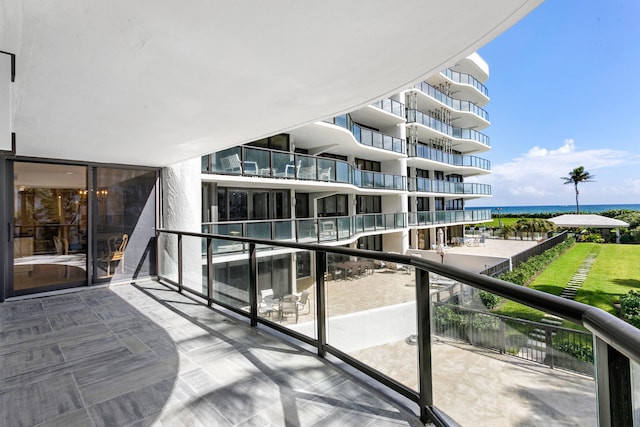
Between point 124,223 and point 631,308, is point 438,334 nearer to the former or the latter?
point 124,223

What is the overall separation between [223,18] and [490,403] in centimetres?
239

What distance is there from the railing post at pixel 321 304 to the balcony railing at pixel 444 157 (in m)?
17.5

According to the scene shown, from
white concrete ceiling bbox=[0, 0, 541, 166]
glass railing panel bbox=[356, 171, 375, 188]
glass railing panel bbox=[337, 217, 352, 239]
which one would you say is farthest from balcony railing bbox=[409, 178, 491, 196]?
white concrete ceiling bbox=[0, 0, 541, 166]

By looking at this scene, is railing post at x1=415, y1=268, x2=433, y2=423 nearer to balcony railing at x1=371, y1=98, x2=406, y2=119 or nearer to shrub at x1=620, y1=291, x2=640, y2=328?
shrub at x1=620, y1=291, x2=640, y2=328

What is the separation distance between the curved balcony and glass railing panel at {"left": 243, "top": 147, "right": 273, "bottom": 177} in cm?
1148

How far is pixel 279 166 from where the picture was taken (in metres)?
10.4

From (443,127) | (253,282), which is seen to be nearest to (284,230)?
(253,282)

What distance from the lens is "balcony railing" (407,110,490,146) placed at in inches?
746

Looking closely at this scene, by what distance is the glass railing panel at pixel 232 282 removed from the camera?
387 centimetres

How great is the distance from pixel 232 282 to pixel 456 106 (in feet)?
76.6

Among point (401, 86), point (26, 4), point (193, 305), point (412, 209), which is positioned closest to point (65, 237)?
point (193, 305)

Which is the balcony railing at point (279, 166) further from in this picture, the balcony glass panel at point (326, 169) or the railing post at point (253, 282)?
the railing post at point (253, 282)

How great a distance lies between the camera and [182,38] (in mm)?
1917

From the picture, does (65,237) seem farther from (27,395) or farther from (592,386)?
(592,386)
